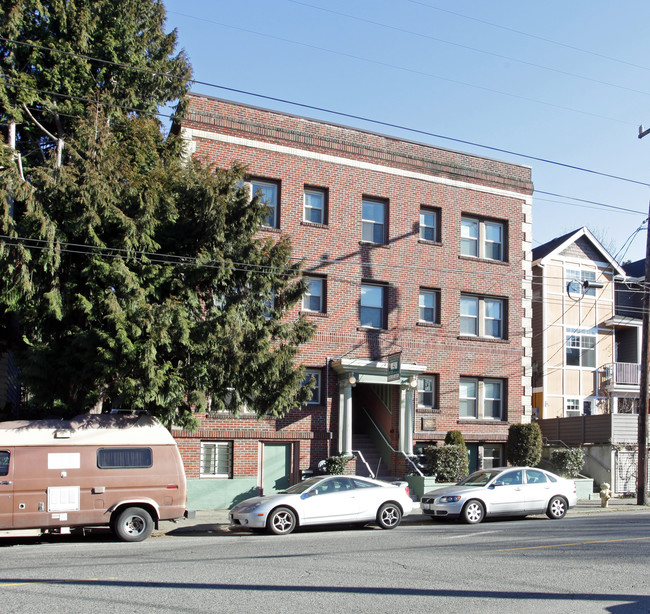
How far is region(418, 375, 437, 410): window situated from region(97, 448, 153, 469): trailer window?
1173cm

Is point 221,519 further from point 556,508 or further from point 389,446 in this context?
point 556,508

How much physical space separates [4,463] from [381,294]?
45.1ft

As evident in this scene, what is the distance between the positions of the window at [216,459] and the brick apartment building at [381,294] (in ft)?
0.10

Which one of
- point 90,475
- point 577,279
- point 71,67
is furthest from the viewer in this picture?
point 577,279

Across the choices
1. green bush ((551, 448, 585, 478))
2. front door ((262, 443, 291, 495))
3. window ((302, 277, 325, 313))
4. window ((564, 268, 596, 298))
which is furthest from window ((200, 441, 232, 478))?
window ((564, 268, 596, 298))

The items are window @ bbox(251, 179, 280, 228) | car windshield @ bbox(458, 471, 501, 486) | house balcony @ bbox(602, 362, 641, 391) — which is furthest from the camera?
house balcony @ bbox(602, 362, 641, 391)

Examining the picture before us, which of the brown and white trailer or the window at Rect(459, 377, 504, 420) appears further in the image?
the window at Rect(459, 377, 504, 420)

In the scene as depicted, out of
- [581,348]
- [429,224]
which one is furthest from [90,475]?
[581,348]

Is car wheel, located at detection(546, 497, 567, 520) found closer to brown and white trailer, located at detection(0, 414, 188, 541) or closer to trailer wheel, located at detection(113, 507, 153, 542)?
brown and white trailer, located at detection(0, 414, 188, 541)

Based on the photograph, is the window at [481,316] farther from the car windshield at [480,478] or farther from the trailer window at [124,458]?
the trailer window at [124,458]

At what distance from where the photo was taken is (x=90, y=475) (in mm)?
14438

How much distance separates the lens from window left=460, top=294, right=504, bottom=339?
2602 cm

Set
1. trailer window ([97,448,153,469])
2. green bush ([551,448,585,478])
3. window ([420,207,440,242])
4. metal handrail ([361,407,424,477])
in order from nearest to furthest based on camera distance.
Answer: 1. trailer window ([97,448,153,469])
2. metal handrail ([361,407,424,477])
3. green bush ([551,448,585,478])
4. window ([420,207,440,242])

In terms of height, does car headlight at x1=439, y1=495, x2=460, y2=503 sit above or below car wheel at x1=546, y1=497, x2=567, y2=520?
above
